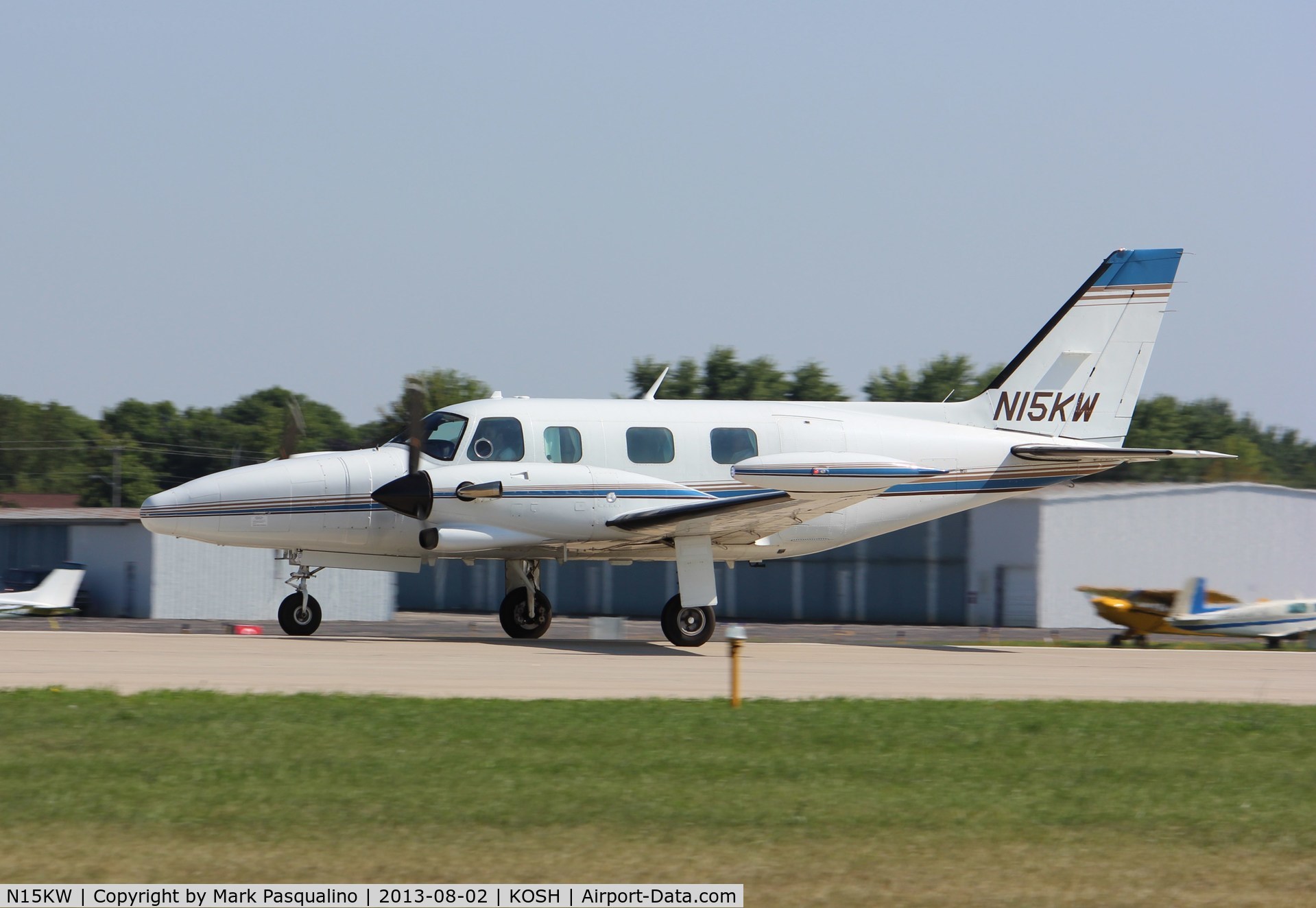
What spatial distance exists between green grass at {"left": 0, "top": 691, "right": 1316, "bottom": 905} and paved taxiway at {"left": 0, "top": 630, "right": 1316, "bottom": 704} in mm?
1383

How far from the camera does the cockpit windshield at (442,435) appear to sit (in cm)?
1777

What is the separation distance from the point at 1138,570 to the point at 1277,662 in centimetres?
2073

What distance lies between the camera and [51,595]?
1313 inches

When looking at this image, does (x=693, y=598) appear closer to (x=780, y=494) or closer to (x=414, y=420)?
(x=780, y=494)

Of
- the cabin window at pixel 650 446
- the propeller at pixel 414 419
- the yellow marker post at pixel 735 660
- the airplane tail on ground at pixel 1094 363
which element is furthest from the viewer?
the airplane tail on ground at pixel 1094 363

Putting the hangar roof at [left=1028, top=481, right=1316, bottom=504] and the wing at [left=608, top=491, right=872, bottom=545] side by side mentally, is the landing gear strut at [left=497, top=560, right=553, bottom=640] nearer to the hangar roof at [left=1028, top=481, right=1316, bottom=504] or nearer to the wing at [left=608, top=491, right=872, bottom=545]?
the wing at [left=608, top=491, right=872, bottom=545]

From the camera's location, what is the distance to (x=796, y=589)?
4331 centimetres

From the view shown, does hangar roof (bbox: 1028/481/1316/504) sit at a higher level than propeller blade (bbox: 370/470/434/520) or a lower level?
lower

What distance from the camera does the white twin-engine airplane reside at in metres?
17.4

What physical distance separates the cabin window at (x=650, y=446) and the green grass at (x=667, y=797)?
7181mm

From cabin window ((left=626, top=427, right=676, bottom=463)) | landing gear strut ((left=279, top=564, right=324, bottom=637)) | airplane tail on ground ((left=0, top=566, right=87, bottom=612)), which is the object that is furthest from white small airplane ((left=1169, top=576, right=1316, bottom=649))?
airplane tail on ground ((left=0, top=566, right=87, bottom=612))

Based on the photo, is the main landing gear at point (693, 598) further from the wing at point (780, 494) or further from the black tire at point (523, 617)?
the black tire at point (523, 617)

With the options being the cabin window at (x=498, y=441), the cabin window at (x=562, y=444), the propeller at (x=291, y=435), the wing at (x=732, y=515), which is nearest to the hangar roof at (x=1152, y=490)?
the wing at (x=732, y=515)

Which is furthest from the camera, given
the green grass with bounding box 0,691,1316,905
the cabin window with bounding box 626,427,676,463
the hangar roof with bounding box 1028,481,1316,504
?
the hangar roof with bounding box 1028,481,1316,504
